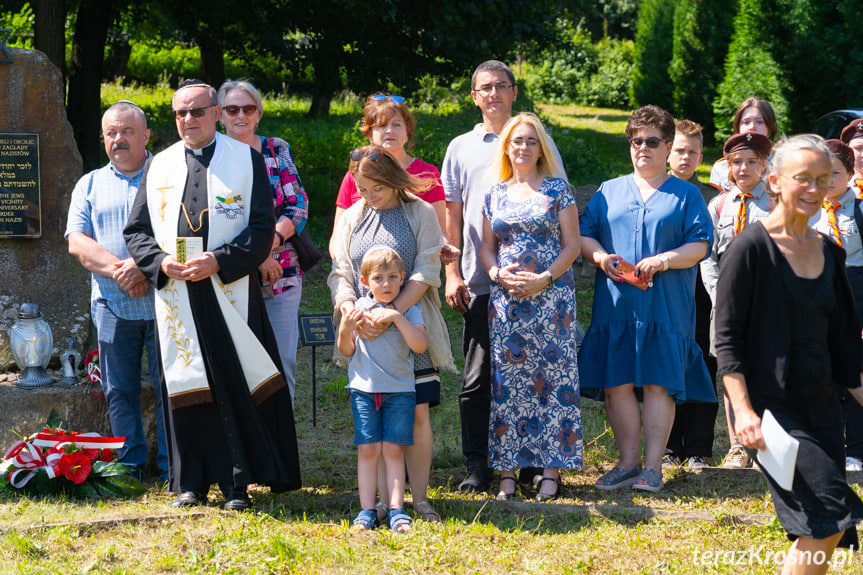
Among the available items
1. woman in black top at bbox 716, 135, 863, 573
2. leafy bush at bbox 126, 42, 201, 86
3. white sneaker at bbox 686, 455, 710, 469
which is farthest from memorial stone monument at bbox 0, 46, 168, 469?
leafy bush at bbox 126, 42, 201, 86

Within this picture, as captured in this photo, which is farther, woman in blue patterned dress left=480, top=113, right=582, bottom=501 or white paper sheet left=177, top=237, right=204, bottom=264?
woman in blue patterned dress left=480, top=113, right=582, bottom=501

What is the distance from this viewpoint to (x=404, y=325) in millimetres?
4383

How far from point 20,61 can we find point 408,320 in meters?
3.19

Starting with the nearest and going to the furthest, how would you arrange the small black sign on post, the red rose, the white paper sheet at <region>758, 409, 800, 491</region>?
the white paper sheet at <region>758, 409, 800, 491</region> < the red rose < the small black sign on post

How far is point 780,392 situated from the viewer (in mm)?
3258

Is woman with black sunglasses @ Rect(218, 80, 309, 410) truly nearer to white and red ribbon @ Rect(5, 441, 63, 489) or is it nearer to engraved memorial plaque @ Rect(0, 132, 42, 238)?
white and red ribbon @ Rect(5, 441, 63, 489)

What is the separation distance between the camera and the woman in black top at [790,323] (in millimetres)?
3230

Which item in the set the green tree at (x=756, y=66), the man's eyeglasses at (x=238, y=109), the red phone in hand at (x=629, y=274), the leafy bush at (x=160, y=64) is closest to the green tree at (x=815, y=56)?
the green tree at (x=756, y=66)

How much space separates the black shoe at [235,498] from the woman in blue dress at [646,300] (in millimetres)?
1924

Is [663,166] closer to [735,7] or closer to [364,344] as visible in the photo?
[364,344]

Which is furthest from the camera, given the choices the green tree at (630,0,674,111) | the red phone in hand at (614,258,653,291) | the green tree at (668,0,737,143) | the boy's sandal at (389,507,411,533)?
the green tree at (630,0,674,111)

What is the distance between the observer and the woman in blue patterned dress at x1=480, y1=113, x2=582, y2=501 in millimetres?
4770

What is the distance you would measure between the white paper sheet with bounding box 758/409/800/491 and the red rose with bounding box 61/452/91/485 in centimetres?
341

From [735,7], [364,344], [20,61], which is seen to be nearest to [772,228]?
[364,344]
